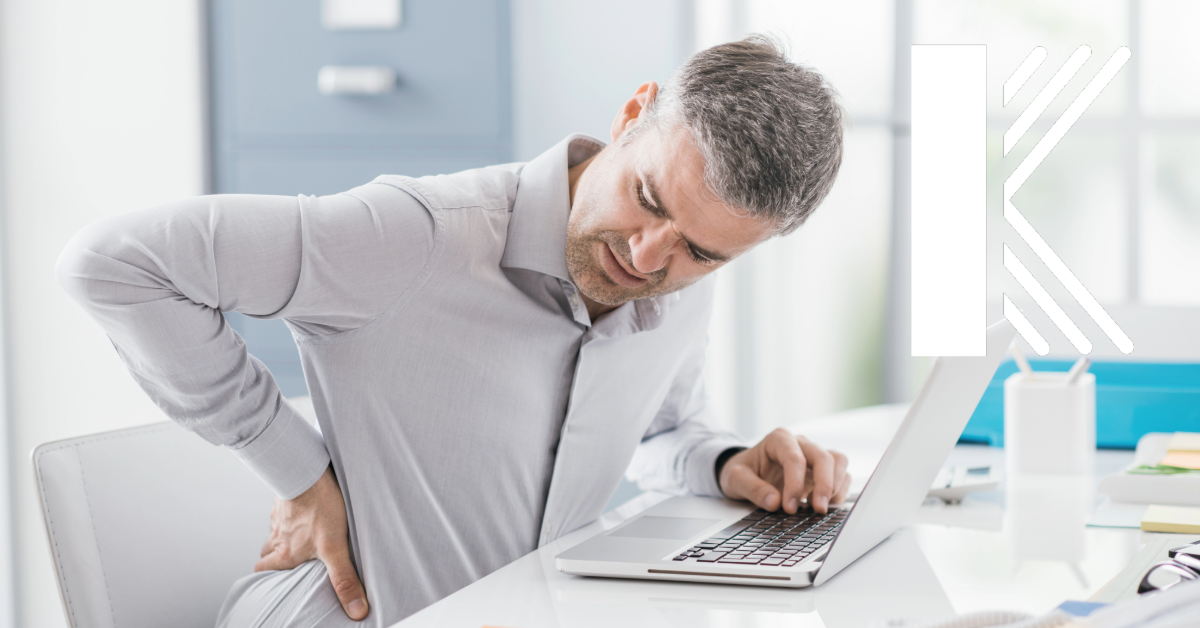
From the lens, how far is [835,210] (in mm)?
2271

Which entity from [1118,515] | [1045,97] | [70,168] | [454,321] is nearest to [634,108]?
[454,321]

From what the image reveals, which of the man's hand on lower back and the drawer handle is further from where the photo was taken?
the drawer handle

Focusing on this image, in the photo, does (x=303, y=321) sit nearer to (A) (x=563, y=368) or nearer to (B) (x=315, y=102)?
(A) (x=563, y=368)

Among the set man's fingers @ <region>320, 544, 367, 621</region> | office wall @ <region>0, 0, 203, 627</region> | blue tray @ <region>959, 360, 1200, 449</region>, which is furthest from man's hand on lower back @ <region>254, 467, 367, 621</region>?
office wall @ <region>0, 0, 203, 627</region>

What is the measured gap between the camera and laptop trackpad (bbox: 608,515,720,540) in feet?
2.87

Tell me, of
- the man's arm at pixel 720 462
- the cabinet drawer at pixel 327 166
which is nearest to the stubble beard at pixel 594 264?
the man's arm at pixel 720 462

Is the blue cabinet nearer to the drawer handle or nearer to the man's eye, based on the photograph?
the drawer handle

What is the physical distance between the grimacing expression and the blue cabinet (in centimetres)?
114

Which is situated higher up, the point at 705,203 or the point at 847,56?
the point at 847,56

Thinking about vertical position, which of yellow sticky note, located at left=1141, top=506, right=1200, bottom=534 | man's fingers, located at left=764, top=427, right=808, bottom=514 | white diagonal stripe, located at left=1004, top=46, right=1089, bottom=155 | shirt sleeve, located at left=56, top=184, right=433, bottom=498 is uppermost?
white diagonal stripe, located at left=1004, top=46, right=1089, bottom=155

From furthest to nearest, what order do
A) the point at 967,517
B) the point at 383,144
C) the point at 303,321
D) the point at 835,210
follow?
1. the point at 835,210
2. the point at 383,144
3. the point at 967,517
4. the point at 303,321

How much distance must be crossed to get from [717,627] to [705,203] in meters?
0.42

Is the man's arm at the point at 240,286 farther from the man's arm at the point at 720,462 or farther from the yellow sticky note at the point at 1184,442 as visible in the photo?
the yellow sticky note at the point at 1184,442

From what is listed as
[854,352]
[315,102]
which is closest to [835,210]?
[854,352]
